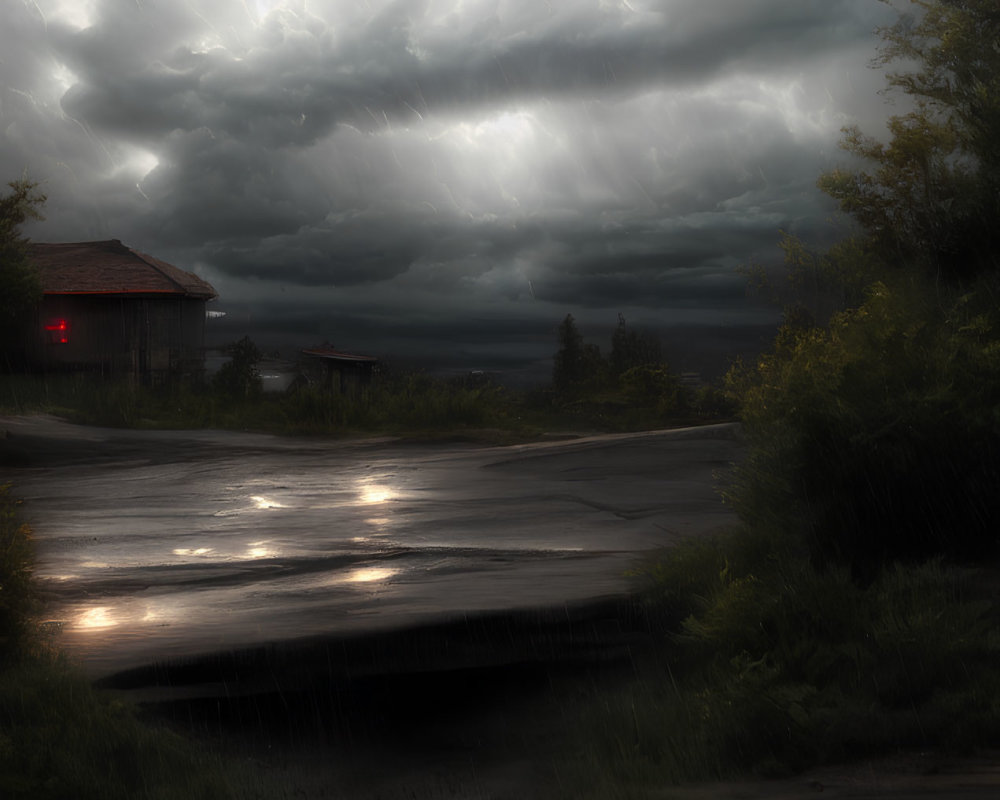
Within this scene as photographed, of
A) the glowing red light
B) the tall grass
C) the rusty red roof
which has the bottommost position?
the tall grass

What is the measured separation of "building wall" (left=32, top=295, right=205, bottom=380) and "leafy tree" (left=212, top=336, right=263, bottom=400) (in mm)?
3868

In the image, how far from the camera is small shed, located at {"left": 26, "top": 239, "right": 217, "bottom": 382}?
26609mm

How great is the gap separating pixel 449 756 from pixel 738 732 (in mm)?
1757

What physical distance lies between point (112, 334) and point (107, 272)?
2.07 metres

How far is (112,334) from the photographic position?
27.1 m

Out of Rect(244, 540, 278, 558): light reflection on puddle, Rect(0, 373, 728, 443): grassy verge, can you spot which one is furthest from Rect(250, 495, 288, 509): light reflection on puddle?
Rect(0, 373, 728, 443): grassy verge

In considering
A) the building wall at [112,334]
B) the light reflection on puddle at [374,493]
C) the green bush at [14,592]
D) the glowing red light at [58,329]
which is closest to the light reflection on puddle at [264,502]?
the light reflection on puddle at [374,493]

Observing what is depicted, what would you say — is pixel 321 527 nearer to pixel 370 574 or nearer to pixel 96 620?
pixel 370 574

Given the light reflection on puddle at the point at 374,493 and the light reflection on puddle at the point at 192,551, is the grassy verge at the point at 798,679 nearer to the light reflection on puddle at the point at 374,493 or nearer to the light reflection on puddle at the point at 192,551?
the light reflection on puddle at the point at 192,551

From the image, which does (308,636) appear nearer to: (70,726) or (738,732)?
(70,726)

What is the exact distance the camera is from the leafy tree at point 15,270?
63.5 feet

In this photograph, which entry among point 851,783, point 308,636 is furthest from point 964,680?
point 308,636

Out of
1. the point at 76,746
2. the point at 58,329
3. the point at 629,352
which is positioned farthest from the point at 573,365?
the point at 76,746

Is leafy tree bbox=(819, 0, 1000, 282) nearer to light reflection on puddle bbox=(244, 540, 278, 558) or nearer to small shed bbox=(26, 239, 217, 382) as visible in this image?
light reflection on puddle bbox=(244, 540, 278, 558)
